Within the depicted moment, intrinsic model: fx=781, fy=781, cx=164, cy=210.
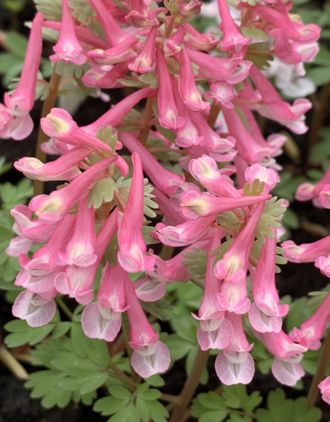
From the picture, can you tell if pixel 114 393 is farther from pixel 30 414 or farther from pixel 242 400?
pixel 30 414

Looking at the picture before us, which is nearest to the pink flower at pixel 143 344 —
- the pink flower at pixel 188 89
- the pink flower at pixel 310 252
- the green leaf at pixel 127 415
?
the green leaf at pixel 127 415

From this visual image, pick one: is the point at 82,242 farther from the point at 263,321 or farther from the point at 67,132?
the point at 263,321

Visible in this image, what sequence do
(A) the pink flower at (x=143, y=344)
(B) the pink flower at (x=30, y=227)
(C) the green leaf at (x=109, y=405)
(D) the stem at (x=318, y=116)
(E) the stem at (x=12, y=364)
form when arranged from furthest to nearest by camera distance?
(D) the stem at (x=318, y=116) < (E) the stem at (x=12, y=364) < (C) the green leaf at (x=109, y=405) < (A) the pink flower at (x=143, y=344) < (B) the pink flower at (x=30, y=227)

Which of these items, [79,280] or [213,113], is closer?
[79,280]

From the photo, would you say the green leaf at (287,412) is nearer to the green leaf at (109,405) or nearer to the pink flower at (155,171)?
the green leaf at (109,405)

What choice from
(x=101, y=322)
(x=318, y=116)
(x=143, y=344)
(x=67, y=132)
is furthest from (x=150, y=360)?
(x=318, y=116)

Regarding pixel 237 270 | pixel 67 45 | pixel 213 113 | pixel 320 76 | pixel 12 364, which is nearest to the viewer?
pixel 237 270

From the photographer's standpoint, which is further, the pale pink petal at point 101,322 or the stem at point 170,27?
the stem at point 170,27

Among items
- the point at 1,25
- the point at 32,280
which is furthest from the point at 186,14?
the point at 1,25
